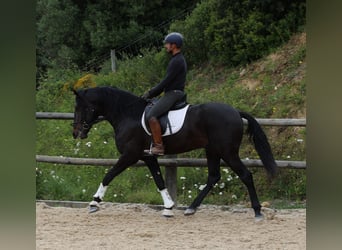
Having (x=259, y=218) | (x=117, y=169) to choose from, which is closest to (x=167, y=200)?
(x=117, y=169)

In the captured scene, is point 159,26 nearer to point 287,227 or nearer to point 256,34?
point 256,34

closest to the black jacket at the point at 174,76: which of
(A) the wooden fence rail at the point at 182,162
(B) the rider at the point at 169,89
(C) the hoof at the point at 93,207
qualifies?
(B) the rider at the point at 169,89

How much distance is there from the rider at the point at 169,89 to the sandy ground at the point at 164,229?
79cm

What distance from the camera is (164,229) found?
5594 millimetres

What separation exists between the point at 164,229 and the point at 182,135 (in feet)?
3.25

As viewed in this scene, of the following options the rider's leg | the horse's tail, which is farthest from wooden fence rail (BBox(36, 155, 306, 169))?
the rider's leg

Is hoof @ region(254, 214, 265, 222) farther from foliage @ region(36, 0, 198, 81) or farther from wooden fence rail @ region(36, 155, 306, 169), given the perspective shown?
Result: foliage @ region(36, 0, 198, 81)

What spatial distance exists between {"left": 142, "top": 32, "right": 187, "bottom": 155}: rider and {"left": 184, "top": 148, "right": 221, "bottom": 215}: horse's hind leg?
2.01 ft

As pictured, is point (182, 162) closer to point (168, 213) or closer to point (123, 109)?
point (168, 213)

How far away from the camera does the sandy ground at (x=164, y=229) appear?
495 cm

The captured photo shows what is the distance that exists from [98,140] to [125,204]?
112 inches

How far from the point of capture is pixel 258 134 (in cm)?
589

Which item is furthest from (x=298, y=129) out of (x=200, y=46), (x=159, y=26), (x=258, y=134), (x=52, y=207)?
(x=159, y=26)

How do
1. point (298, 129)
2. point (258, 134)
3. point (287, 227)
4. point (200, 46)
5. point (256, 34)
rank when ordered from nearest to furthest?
point (287, 227)
point (258, 134)
point (298, 129)
point (256, 34)
point (200, 46)
